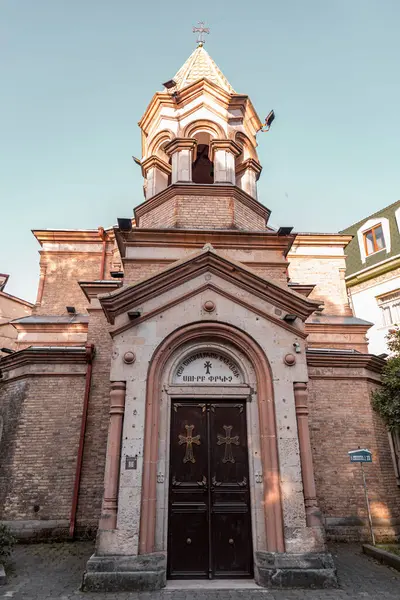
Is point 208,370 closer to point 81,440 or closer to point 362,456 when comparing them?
point 362,456

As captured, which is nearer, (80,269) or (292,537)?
Answer: (292,537)

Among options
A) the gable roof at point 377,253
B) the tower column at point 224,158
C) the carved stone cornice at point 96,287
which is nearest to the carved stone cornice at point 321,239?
the gable roof at point 377,253

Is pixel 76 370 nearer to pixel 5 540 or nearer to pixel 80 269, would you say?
pixel 5 540

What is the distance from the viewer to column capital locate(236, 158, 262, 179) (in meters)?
13.2

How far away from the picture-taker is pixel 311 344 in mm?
14391

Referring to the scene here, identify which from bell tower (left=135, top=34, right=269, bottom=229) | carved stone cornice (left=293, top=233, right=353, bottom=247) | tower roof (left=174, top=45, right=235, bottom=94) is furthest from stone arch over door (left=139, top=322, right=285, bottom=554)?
carved stone cornice (left=293, top=233, right=353, bottom=247)

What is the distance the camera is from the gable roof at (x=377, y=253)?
73.4ft

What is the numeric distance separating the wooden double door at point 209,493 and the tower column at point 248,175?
24.8 ft

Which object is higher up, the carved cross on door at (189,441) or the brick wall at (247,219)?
the brick wall at (247,219)

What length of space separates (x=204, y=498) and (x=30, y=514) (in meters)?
5.64

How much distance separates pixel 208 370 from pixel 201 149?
9125 millimetres

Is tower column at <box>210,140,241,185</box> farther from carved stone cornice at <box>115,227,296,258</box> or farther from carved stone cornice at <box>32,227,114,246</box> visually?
carved stone cornice at <box>32,227,114,246</box>

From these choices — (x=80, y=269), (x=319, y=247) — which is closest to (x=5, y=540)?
(x=80, y=269)

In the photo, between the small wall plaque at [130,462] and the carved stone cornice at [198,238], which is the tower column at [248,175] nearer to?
the carved stone cornice at [198,238]
